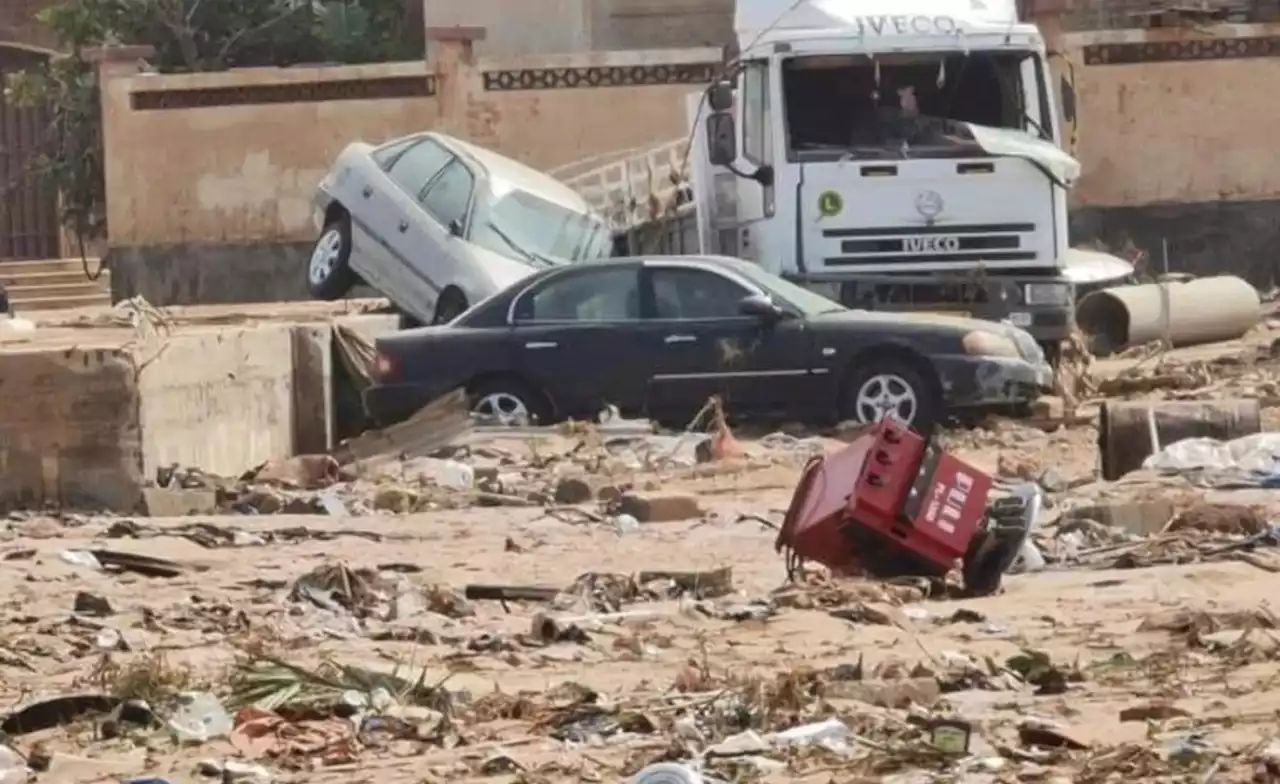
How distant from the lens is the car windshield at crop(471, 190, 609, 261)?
22.5m

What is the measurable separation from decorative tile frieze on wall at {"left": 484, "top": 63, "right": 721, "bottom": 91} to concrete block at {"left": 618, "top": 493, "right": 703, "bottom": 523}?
1712 cm

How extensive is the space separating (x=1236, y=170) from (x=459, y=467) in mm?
16765

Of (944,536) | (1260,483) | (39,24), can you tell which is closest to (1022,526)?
(944,536)

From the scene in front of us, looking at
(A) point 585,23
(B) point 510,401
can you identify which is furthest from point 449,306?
(A) point 585,23

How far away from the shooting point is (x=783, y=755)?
767cm

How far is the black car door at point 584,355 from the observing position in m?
18.8

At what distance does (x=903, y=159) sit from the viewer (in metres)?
20.5

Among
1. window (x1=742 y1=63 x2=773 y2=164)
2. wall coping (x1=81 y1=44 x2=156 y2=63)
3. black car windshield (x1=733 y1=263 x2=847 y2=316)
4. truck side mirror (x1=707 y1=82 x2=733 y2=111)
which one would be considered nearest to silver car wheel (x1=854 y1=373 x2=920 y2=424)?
black car windshield (x1=733 y1=263 x2=847 y2=316)

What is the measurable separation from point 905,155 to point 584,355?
3115mm

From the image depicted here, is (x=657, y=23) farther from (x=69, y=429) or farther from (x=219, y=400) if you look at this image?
(x=69, y=429)

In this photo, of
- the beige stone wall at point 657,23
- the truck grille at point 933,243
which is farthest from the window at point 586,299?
the beige stone wall at point 657,23

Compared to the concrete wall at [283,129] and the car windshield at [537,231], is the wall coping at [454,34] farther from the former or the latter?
the car windshield at [537,231]

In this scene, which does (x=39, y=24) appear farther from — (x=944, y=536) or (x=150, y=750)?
(x=150, y=750)

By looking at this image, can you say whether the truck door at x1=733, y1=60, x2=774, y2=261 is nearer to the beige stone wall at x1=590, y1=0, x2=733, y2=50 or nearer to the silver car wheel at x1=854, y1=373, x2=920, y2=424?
the silver car wheel at x1=854, y1=373, x2=920, y2=424
